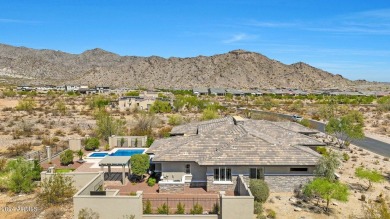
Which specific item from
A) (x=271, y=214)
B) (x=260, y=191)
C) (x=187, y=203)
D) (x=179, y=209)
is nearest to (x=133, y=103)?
(x=187, y=203)

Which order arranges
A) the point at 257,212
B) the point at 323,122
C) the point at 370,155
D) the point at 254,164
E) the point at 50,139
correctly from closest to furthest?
the point at 257,212 < the point at 254,164 < the point at 370,155 < the point at 50,139 < the point at 323,122

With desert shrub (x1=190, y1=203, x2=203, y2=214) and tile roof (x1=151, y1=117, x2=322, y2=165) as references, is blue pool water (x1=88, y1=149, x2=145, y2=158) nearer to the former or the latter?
tile roof (x1=151, y1=117, x2=322, y2=165)

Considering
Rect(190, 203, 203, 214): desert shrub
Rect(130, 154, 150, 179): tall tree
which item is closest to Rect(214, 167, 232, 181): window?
Rect(190, 203, 203, 214): desert shrub

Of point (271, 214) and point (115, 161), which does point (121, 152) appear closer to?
point (115, 161)

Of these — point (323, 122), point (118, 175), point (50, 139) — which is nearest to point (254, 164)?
point (118, 175)

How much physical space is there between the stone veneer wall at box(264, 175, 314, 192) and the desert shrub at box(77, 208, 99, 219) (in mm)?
12415

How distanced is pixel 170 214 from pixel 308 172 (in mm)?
11330

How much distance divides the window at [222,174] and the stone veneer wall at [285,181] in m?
2.73

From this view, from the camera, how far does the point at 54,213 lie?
21094 mm

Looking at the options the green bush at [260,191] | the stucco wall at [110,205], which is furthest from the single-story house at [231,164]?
the stucco wall at [110,205]

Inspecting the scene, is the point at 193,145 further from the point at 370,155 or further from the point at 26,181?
the point at 370,155

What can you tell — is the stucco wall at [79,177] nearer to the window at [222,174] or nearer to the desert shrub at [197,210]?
the desert shrub at [197,210]

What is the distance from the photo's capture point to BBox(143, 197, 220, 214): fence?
2165 cm

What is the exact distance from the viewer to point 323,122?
6688 centimetres
